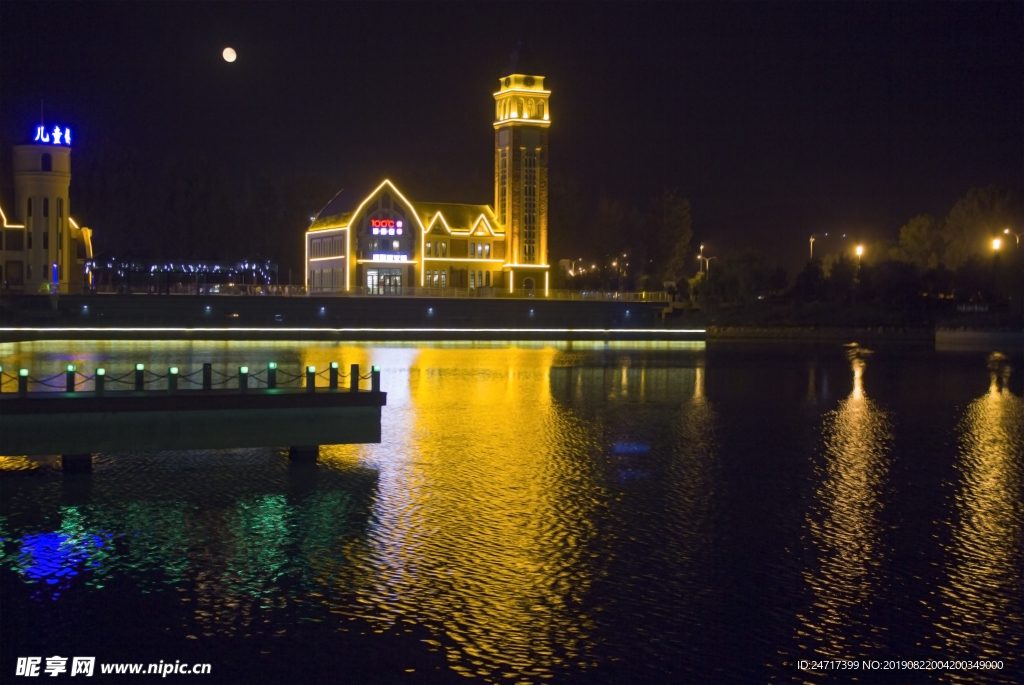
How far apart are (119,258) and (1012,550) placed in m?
83.9

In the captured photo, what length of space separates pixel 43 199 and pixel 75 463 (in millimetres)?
68179

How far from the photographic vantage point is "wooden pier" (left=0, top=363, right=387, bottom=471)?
22000 millimetres

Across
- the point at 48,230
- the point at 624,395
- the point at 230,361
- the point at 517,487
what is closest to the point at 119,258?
the point at 48,230

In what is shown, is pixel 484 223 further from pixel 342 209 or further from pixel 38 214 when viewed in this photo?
pixel 38 214

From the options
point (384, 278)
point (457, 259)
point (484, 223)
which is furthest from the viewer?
point (484, 223)

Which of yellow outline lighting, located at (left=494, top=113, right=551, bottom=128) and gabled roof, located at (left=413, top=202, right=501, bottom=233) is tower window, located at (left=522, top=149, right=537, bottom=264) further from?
Answer: gabled roof, located at (left=413, top=202, right=501, bottom=233)

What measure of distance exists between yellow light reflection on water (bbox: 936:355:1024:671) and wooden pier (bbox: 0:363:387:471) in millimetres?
12473

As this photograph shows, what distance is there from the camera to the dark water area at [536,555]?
13.1 m

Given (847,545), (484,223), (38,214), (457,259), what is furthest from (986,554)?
(38,214)

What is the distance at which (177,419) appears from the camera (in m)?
22.9

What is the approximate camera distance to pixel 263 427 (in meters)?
23.6

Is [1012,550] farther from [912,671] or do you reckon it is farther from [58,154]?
[58,154]

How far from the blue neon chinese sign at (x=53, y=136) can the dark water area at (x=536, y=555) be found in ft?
205

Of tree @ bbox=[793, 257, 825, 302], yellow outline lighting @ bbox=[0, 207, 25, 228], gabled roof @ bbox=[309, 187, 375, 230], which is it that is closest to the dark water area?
gabled roof @ bbox=[309, 187, 375, 230]
